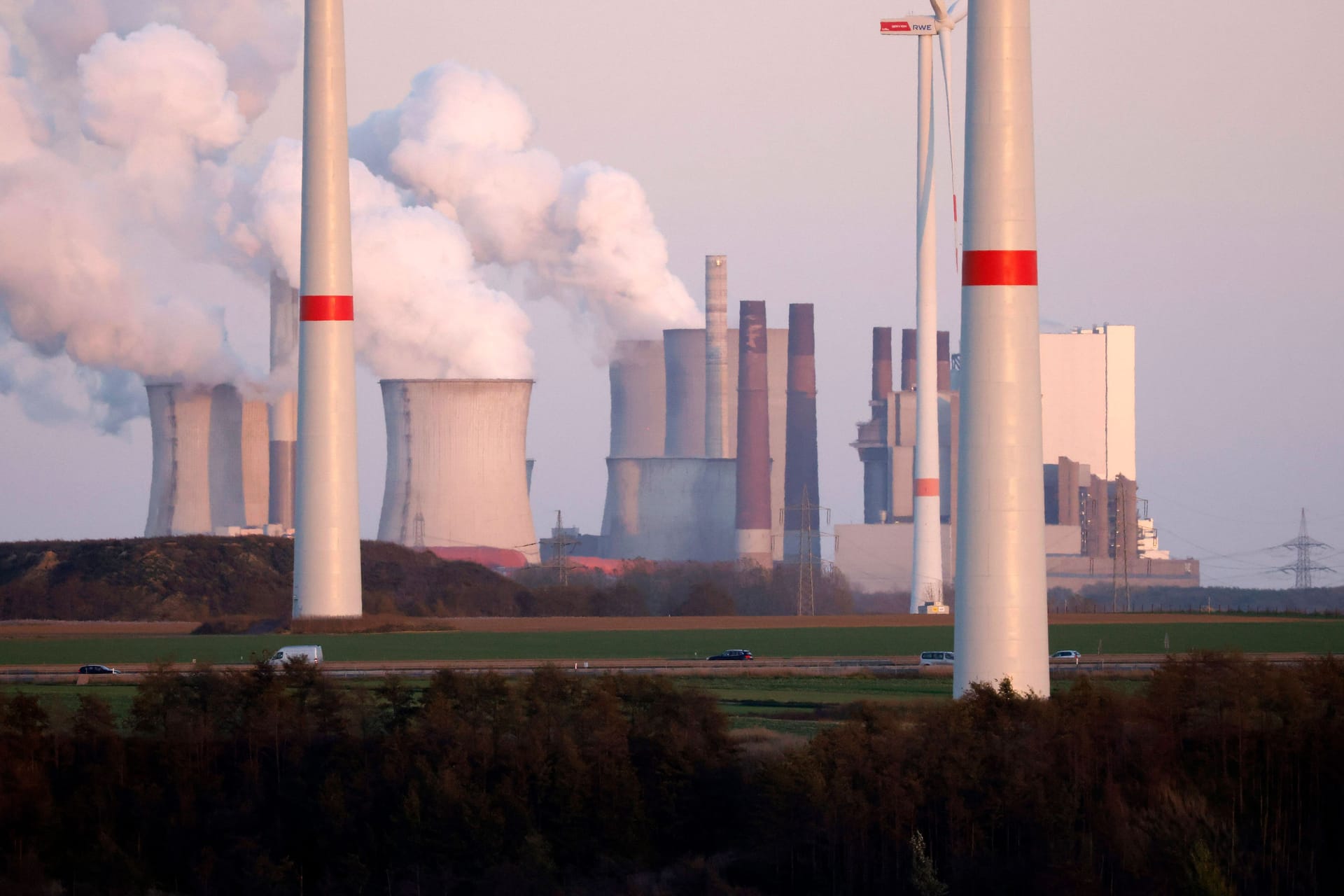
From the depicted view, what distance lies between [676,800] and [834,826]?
2.00 meters

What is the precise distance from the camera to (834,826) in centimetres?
1853

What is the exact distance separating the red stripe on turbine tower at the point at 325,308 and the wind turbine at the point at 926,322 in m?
18.5

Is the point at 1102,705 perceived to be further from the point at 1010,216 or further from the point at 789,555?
the point at 789,555

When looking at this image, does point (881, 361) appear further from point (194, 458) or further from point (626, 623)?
point (626, 623)

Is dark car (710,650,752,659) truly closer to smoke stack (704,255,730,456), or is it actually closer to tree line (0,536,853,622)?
tree line (0,536,853,622)

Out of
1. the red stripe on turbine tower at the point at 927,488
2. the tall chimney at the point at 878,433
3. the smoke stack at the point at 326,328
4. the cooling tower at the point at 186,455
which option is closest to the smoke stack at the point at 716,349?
the tall chimney at the point at 878,433

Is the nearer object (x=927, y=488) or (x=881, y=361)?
(x=927, y=488)

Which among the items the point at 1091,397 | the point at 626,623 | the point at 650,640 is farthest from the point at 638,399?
the point at 650,640

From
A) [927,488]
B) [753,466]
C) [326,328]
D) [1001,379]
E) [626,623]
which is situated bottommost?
[626,623]

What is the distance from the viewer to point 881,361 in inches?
4186

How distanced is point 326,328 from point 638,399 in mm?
60122

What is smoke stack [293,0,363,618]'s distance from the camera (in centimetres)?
3688

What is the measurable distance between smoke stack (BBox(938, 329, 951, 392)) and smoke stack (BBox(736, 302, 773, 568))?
607 inches

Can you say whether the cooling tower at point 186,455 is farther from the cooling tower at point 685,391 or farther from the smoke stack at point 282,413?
the cooling tower at point 685,391
